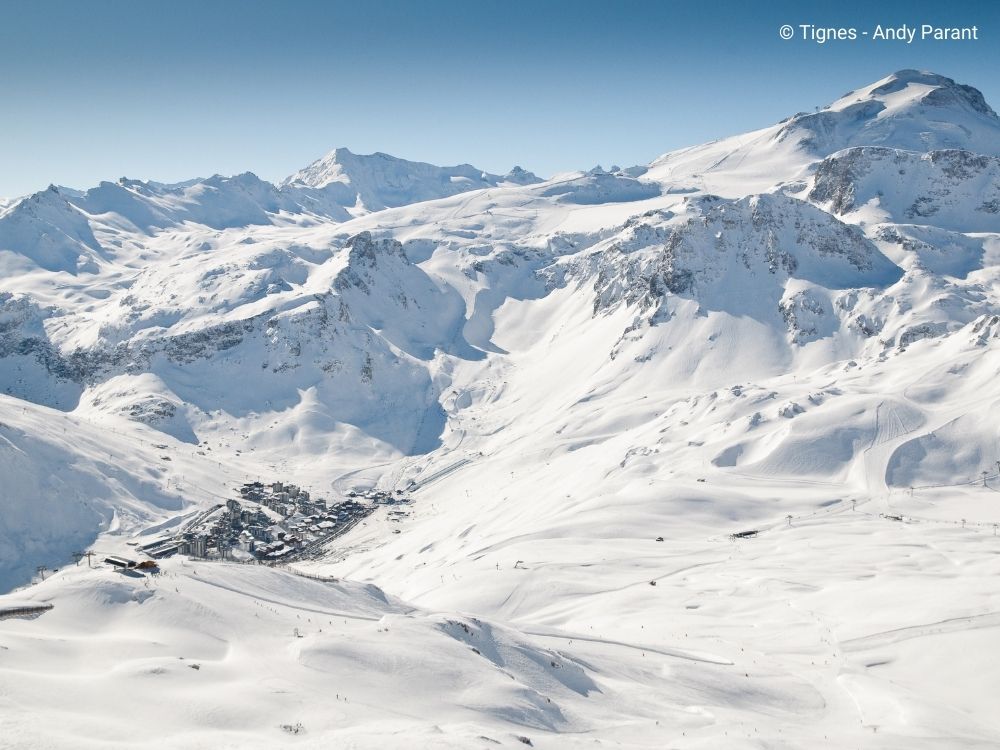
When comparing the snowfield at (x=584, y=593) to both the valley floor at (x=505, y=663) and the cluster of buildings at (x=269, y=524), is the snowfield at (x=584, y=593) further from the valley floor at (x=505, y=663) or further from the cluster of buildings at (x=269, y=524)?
the cluster of buildings at (x=269, y=524)

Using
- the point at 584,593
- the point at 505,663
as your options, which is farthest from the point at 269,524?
the point at 505,663

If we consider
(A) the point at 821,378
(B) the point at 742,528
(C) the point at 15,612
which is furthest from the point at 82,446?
(A) the point at 821,378

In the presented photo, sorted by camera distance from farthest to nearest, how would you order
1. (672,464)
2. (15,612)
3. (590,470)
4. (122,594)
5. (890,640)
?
1. (590,470)
2. (672,464)
3. (890,640)
4. (122,594)
5. (15,612)

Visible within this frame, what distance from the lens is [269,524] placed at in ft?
554

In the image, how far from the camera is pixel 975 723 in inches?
2191

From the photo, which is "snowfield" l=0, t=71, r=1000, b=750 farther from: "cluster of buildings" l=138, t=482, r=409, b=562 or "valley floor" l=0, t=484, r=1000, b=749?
"cluster of buildings" l=138, t=482, r=409, b=562

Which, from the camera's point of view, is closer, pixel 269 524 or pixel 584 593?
pixel 584 593

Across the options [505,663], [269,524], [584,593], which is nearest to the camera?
[505,663]

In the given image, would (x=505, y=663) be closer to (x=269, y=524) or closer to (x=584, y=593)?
(x=584, y=593)

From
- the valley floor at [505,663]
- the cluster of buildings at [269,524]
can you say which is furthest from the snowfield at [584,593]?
the cluster of buildings at [269,524]

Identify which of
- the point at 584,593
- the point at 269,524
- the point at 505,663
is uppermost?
the point at 505,663

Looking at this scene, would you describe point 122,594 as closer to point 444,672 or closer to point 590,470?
point 444,672

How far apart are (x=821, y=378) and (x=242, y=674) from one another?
161260mm

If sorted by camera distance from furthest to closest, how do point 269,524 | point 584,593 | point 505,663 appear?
point 269,524 → point 584,593 → point 505,663
